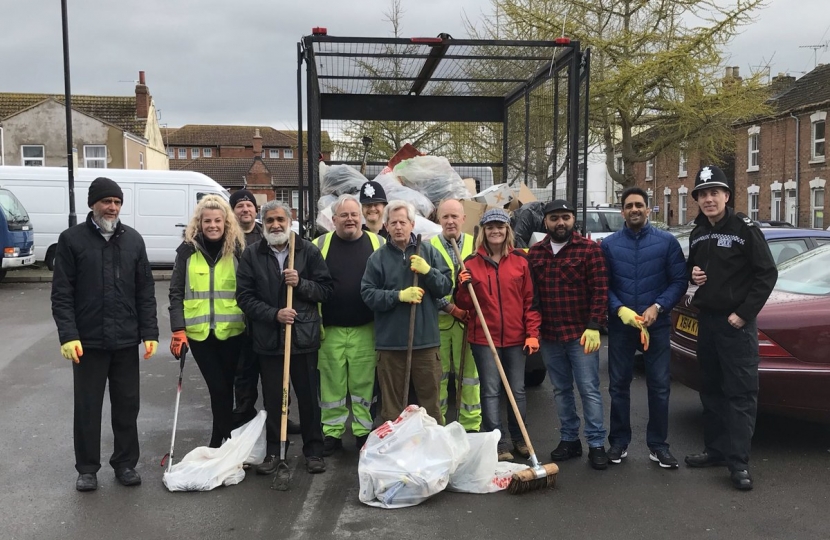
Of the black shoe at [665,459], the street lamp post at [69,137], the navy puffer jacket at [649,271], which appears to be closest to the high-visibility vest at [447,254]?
the navy puffer jacket at [649,271]

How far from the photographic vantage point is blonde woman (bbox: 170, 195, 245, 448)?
4.74 m

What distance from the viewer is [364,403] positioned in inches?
198

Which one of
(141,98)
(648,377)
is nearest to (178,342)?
(648,377)

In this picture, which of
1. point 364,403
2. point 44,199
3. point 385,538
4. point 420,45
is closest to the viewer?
point 385,538

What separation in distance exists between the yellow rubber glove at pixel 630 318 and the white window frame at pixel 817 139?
25.8 metres

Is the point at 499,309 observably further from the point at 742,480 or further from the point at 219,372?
→ the point at 219,372

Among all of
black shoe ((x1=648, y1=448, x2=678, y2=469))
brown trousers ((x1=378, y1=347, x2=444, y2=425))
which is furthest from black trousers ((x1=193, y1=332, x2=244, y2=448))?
black shoe ((x1=648, y1=448, x2=678, y2=469))

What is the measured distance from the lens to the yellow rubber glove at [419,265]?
14.9ft

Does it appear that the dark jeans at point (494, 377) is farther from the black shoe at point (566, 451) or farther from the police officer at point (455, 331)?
the black shoe at point (566, 451)

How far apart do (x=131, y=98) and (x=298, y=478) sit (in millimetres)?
35355

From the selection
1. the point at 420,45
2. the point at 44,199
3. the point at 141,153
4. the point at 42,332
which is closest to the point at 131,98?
the point at 141,153

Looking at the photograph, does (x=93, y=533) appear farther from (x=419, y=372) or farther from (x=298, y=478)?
(x=419, y=372)

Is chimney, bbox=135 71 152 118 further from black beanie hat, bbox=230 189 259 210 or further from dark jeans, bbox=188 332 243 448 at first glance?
dark jeans, bbox=188 332 243 448

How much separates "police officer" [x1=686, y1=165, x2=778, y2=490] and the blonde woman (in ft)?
9.79
